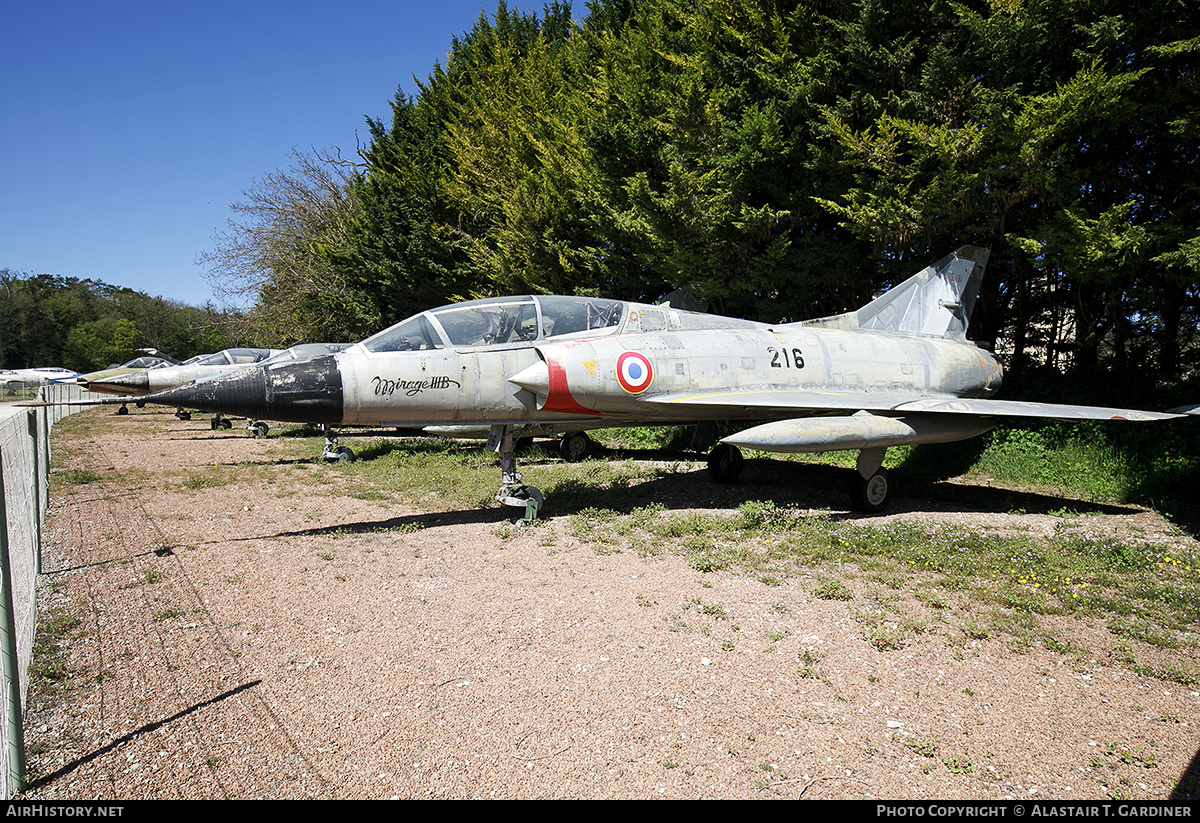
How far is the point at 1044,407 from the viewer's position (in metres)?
8.73

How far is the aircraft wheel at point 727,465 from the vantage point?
439 inches

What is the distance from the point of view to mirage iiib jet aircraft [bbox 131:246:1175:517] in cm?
683

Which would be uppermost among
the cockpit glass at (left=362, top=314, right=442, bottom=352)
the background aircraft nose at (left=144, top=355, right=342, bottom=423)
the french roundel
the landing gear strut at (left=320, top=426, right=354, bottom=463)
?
the cockpit glass at (left=362, top=314, right=442, bottom=352)

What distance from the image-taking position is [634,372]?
26.3 ft

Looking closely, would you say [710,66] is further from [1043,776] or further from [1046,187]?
[1043,776]

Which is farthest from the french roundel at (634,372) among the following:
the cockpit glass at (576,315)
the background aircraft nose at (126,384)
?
the background aircraft nose at (126,384)

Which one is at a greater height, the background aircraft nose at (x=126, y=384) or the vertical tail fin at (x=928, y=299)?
the vertical tail fin at (x=928, y=299)

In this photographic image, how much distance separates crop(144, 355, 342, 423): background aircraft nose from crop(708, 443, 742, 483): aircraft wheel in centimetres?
667

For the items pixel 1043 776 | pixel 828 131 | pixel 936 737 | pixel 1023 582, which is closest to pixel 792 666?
pixel 936 737

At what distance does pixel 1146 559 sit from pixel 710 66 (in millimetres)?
12962

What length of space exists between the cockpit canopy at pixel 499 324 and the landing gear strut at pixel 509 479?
1194 millimetres

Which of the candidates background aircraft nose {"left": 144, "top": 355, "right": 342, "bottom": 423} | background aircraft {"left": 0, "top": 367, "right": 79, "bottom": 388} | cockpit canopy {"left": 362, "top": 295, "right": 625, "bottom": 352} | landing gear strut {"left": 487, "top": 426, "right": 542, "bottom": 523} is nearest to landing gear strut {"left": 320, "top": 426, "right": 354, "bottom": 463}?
background aircraft {"left": 0, "top": 367, "right": 79, "bottom": 388}

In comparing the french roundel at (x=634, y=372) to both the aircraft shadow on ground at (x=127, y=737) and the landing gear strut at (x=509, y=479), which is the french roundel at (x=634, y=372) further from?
the aircraft shadow on ground at (x=127, y=737)

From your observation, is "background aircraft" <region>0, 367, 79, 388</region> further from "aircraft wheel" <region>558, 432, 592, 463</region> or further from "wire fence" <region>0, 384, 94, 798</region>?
"aircraft wheel" <region>558, 432, 592, 463</region>
